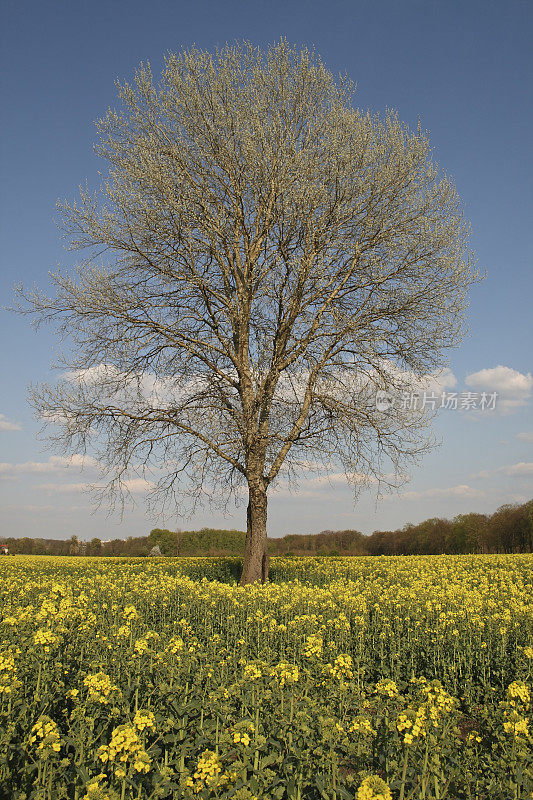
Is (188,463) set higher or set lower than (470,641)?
higher

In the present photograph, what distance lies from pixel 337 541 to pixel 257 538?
47.9 m

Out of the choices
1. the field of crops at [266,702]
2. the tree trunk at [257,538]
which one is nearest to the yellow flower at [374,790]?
the field of crops at [266,702]

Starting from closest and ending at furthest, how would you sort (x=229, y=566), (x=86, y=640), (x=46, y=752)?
(x=46, y=752), (x=86, y=640), (x=229, y=566)

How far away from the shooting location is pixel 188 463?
531 inches

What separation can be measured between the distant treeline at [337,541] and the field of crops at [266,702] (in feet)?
115

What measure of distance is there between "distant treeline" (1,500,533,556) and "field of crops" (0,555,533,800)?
3502 centimetres

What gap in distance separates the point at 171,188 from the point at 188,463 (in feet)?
21.9

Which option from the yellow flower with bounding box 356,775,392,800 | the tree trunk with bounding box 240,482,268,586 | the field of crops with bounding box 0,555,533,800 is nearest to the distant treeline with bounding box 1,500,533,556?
the tree trunk with bounding box 240,482,268,586

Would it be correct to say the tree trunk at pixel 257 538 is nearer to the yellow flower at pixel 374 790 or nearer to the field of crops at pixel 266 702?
the field of crops at pixel 266 702

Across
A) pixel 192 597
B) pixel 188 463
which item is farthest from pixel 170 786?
pixel 188 463

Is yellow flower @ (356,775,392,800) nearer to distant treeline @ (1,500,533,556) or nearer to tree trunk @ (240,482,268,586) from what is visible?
tree trunk @ (240,482,268,586)

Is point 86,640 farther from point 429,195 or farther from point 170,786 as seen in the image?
point 429,195

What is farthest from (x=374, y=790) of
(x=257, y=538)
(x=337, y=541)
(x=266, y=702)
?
(x=337, y=541)

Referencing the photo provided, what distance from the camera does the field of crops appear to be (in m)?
3.23
